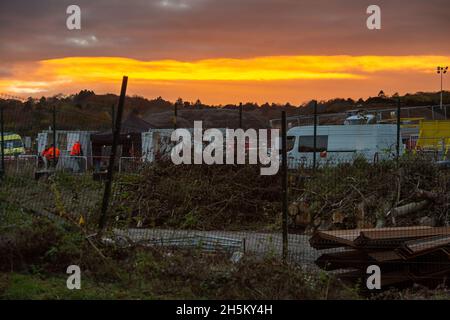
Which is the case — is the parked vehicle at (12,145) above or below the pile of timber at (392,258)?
above

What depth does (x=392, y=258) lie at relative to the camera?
9031mm

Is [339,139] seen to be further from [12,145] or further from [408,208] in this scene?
[12,145]

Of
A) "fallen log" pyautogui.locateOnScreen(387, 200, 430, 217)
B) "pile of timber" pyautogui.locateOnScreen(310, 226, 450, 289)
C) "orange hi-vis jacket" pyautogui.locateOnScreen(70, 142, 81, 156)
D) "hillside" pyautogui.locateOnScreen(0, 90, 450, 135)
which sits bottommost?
"pile of timber" pyautogui.locateOnScreen(310, 226, 450, 289)

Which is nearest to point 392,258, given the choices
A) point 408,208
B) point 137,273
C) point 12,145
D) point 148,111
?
point 137,273

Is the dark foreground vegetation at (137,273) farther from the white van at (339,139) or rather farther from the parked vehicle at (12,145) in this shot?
the white van at (339,139)

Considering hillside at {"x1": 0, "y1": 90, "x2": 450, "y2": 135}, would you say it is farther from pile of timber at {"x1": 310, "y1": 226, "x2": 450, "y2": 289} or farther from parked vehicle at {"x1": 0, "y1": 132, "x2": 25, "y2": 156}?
pile of timber at {"x1": 310, "y1": 226, "x2": 450, "y2": 289}

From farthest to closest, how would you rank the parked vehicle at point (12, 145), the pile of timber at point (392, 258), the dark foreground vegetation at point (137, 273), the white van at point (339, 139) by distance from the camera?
the white van at point (339, 139)
the parked vehicle at point (12, 145)
the pile of timber at point (392, 258)
the dark foreground vegetation at point (137, 273)

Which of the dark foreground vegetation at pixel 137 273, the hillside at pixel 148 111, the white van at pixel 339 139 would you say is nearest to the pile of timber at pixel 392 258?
the dark foreground vegetation at pixel 137 273

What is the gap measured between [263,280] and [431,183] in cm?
810

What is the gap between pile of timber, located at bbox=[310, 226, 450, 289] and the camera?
911cm

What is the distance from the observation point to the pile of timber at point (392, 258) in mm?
9109

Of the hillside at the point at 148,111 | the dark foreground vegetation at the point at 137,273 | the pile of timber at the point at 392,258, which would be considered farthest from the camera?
the hillside at the point at 148,111

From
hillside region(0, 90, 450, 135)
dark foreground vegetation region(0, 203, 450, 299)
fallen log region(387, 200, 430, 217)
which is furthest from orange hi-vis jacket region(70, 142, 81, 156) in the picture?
dark foreground vegetation region(0, 203, 450, 299)

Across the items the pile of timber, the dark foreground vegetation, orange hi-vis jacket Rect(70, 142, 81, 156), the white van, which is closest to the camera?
the dark foreground vegetation
